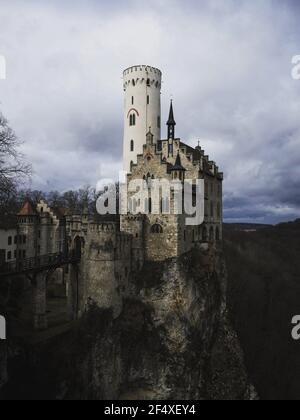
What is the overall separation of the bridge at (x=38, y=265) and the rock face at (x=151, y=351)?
5.16 m

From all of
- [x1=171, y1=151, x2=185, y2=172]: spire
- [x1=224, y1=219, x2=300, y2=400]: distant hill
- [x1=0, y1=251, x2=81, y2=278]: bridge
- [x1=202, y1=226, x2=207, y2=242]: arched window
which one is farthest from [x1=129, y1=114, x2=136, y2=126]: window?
[x1=224, y1=219, x2=300, y2=400]: distant hill

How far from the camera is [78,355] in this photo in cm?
3122

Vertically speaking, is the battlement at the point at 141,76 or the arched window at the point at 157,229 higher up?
the battlement at the point at 141,76

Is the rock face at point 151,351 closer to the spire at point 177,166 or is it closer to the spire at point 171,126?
the spire at point 177,166

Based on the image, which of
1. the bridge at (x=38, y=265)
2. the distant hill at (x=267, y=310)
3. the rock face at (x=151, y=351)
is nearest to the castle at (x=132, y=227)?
the bridge at (x=38, y=265)

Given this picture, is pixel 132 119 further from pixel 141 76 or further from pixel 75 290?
pixel 75 290

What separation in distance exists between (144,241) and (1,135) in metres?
17.9

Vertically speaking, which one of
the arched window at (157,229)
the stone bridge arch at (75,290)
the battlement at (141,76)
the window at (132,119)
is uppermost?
the battlement at (141,76)

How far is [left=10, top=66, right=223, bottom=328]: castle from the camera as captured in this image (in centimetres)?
3312

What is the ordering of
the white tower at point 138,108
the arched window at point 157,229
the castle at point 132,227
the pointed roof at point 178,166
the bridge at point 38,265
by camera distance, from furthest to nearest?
the white tower at point 138,108 → the pointed roof at point 178,166 → the arched window at point 157,229 → the castle at point 132,227 → the bridge at point 38,265

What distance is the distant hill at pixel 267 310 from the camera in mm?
49406

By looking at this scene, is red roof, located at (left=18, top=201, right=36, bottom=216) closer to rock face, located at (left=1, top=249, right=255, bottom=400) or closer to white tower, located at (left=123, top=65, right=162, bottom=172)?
white tower, located at (left=123, top=65, right=162, bottom=172)
